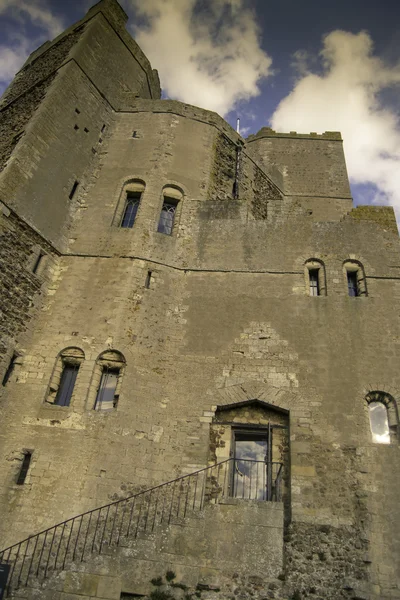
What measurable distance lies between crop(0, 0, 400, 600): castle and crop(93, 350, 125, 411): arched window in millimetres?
39

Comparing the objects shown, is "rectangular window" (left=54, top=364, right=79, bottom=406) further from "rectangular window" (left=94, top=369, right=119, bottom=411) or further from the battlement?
the battlement

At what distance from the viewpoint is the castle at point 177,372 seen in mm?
8930

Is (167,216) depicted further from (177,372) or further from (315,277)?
(177,372)

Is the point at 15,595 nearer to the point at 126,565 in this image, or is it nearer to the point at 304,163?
the point at 126,565

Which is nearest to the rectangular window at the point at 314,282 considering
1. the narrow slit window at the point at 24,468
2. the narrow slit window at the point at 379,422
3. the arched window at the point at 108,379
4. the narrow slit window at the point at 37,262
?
the narrow slit window at the point at 379,422

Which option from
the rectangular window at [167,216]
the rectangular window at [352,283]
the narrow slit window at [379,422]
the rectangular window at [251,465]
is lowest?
the rectangular window at [251,465]

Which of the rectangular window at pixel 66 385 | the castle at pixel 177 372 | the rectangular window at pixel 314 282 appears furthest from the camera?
the rectangular window at pixel 314 282

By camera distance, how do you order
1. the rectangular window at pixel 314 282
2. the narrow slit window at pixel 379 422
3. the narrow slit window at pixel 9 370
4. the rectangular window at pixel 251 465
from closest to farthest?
the rectangular window at pixel 251 465
the narrow slit window at pixel 379 422
the narrow slit window at pixel 9 370
the rectangular window at pixel 314 282

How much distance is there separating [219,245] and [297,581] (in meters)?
8.93

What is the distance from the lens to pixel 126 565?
8.18 meters

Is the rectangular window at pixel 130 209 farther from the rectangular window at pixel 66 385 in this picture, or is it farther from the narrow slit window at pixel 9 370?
the narrow slit window at pixel 9 370

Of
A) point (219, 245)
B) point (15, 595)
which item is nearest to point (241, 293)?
point (219, 245)

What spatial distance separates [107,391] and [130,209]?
6.29 meters

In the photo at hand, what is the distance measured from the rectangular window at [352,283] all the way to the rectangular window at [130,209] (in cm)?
677
